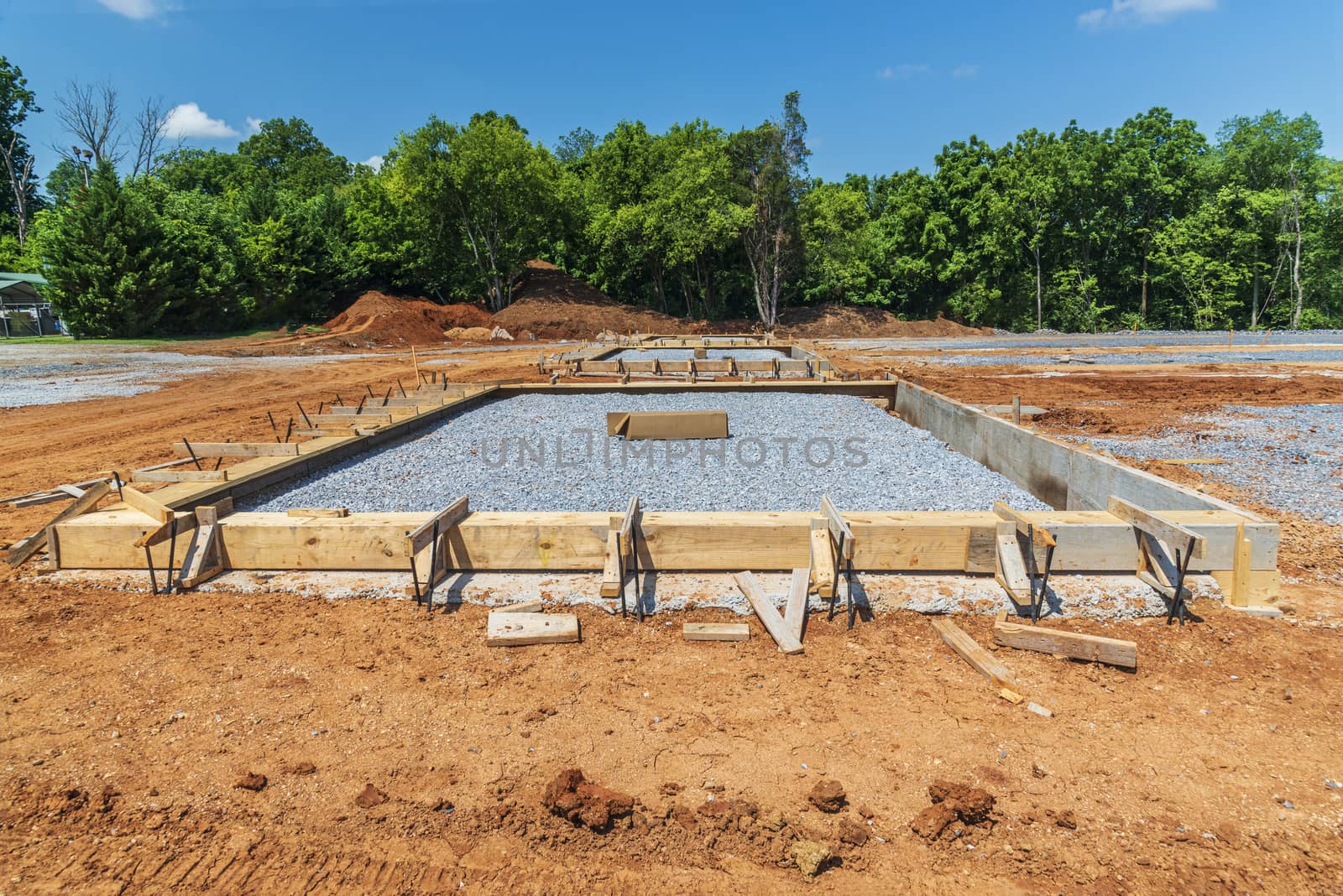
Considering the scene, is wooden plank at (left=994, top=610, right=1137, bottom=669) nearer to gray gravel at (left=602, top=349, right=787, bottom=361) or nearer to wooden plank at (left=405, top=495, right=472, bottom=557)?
wooden plank at (left=405, top=495, right=472, bottom=557)

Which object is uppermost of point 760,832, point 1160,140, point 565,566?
point 1160,140

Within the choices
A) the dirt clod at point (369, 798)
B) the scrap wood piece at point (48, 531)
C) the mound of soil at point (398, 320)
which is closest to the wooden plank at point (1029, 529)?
the dirt clod at point (369, 798)

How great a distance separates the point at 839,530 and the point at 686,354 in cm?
1410

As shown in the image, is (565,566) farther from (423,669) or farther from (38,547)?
(38,547)

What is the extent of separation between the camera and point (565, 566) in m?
3.59

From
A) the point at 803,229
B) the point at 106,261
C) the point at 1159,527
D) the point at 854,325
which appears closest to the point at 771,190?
the point at 803,229

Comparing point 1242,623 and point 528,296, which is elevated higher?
point 528,296

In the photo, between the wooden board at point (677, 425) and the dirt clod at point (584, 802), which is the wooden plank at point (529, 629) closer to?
the dirt clod at point (584, 802)

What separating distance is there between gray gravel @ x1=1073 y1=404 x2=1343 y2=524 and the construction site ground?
1611mm

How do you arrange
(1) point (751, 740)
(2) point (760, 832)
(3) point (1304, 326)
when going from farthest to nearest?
(3) point (1304, 326), (1) point (751, 740), (2) point (760, 832)

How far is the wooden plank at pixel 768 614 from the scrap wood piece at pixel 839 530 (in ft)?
1.41

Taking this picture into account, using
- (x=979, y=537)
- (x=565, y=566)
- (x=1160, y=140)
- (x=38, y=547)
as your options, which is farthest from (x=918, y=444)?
(x=1160, y=140)

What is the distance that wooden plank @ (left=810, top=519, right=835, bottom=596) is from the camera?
3.24 metres

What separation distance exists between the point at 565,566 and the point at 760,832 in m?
1.85
